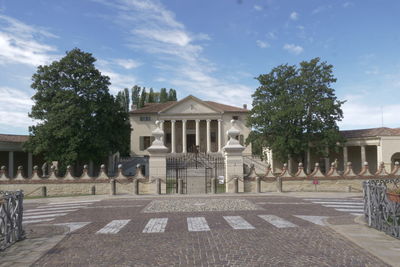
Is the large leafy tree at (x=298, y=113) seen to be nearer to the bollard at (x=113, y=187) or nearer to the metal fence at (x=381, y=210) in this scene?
the bollard at (x=113, y=187)

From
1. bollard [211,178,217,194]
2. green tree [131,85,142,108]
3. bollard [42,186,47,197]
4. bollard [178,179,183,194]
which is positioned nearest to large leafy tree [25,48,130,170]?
bollard [42,186,47,197]

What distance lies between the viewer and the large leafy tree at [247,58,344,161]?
31.2m

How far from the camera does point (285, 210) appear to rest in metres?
11.9

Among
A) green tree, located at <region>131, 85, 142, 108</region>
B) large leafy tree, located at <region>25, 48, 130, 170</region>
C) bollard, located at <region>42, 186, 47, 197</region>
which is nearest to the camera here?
bollard, located at <region>42, 186, 47, 197</region>

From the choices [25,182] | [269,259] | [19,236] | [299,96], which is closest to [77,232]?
[19,236]

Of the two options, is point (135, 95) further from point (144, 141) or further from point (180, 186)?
point (180, 186)

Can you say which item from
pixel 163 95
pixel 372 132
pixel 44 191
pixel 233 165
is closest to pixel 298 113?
pixel 372 132

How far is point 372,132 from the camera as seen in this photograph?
3338 cm

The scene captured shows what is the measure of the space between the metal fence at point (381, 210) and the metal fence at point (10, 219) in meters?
7.92

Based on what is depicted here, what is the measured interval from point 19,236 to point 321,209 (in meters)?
9.82

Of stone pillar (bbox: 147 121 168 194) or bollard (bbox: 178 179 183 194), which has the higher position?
stone pillar (bbox: 147 121 168 194)

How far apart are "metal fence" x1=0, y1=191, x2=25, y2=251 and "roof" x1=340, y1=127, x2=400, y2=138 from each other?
32.5 meters

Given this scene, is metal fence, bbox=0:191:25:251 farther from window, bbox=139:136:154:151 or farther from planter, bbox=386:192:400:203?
window, bbox=139:136:154:151

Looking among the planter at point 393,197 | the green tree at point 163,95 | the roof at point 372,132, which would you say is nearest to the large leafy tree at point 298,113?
the roof at point 372,132
